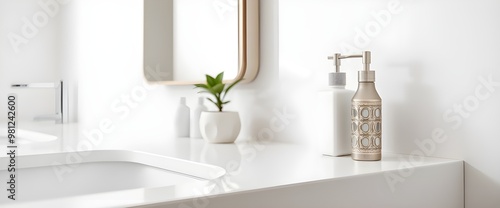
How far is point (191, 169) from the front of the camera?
987mm

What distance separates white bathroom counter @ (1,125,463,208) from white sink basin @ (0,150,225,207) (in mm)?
30

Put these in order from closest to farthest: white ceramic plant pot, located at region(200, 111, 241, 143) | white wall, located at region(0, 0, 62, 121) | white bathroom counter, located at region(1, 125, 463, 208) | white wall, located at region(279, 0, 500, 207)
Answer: white bathroom counter, located at region(1, 125, 463, 208), white wall, located at region(279, 0, 500, 207), white ceramic plant pot, located at region(200, 111, 241, 143), white wall, located at region(0, 0, 62, 121)

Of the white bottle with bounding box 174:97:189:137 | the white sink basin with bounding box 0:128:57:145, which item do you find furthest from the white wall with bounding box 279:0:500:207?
the white sink basin with bounding box 0:128:57:145

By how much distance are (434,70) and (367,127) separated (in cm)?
18

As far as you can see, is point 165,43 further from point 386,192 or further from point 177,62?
point 386,192

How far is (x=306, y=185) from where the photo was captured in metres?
0.74

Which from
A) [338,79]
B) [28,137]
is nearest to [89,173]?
[338,79]


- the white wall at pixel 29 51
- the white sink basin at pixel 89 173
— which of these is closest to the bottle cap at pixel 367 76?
the white sink basin at pixel 89 173

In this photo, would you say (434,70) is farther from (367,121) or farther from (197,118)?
(197,118)

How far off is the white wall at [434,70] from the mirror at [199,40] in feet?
0.83

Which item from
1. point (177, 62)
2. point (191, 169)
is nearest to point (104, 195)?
point (191, 169)

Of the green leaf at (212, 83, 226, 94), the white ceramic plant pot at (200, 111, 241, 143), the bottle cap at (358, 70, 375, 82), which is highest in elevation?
the bottle cap at (358, 70, 375, 82)

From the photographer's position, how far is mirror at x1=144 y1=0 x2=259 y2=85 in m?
1.37

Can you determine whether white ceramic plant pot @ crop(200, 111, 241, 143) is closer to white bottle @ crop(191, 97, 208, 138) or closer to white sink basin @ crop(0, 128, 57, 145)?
white bottle @ crop(191, 97, 208, 138)
